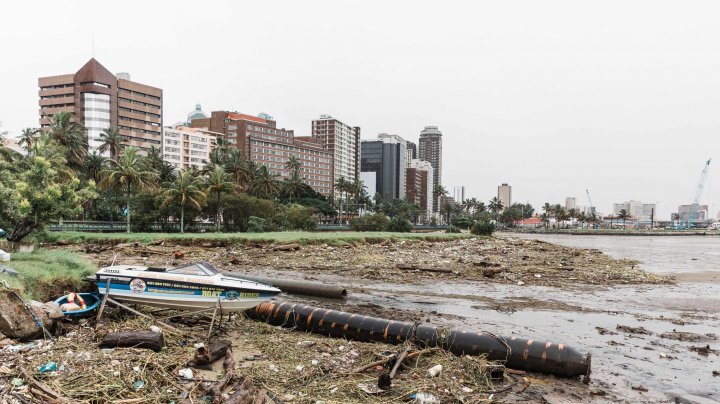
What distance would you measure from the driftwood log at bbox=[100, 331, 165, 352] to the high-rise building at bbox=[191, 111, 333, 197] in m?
148

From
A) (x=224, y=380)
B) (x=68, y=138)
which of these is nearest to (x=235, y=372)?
(x=224, y=380)

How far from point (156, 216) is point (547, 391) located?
2360 inches

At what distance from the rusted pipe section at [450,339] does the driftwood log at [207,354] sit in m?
3.21

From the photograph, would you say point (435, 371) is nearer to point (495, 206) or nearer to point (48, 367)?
point (48, 367)

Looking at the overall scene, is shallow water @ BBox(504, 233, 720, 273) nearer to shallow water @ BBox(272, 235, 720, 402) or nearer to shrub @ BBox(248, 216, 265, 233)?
shallow water @ BBox(272, 235, 720, 402)

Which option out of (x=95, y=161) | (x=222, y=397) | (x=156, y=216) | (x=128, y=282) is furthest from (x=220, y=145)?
(x=222, y=397)

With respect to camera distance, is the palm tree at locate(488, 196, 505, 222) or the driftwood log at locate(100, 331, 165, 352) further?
the palm tree at locate(488, 196, 505, 222)

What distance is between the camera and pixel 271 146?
168 metres

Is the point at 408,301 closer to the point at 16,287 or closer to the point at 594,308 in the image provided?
the point at 594,308

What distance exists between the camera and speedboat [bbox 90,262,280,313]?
11.9m

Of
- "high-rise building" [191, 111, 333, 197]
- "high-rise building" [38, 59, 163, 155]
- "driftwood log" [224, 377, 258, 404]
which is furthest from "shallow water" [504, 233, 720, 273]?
"high-rise building" [191, 111, 333, 197]

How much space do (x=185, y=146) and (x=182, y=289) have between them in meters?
144

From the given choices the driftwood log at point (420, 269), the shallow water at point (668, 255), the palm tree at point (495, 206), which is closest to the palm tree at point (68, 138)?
the driftwood log at point (420, 269)

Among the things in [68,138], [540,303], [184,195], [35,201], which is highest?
[68,138]
